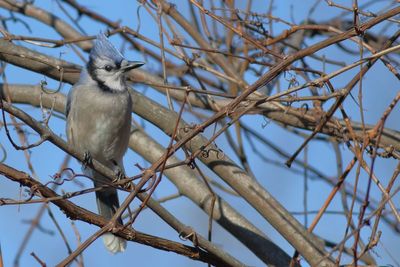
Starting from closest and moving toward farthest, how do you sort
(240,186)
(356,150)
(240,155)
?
1. (356,150)
2. (240,186)
3. (240,155)

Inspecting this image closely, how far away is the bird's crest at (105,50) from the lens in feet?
15.8

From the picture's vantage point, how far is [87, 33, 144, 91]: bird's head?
4.83 meters

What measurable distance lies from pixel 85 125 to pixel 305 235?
73.4 inches

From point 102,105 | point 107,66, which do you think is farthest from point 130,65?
point 102,105

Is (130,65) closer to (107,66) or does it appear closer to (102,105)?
(107,66)

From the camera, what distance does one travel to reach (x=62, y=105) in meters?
4.86

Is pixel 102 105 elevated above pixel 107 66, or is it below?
below

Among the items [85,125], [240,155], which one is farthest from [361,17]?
[85,125]

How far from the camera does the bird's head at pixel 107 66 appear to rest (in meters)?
4.83

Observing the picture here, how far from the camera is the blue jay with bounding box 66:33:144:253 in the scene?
4.83 meters

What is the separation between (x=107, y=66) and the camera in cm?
493

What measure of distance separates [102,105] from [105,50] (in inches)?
14.3

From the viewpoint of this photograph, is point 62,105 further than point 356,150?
Yes

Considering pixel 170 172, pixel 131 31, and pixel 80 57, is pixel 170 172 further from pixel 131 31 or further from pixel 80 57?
pixel 80 57
